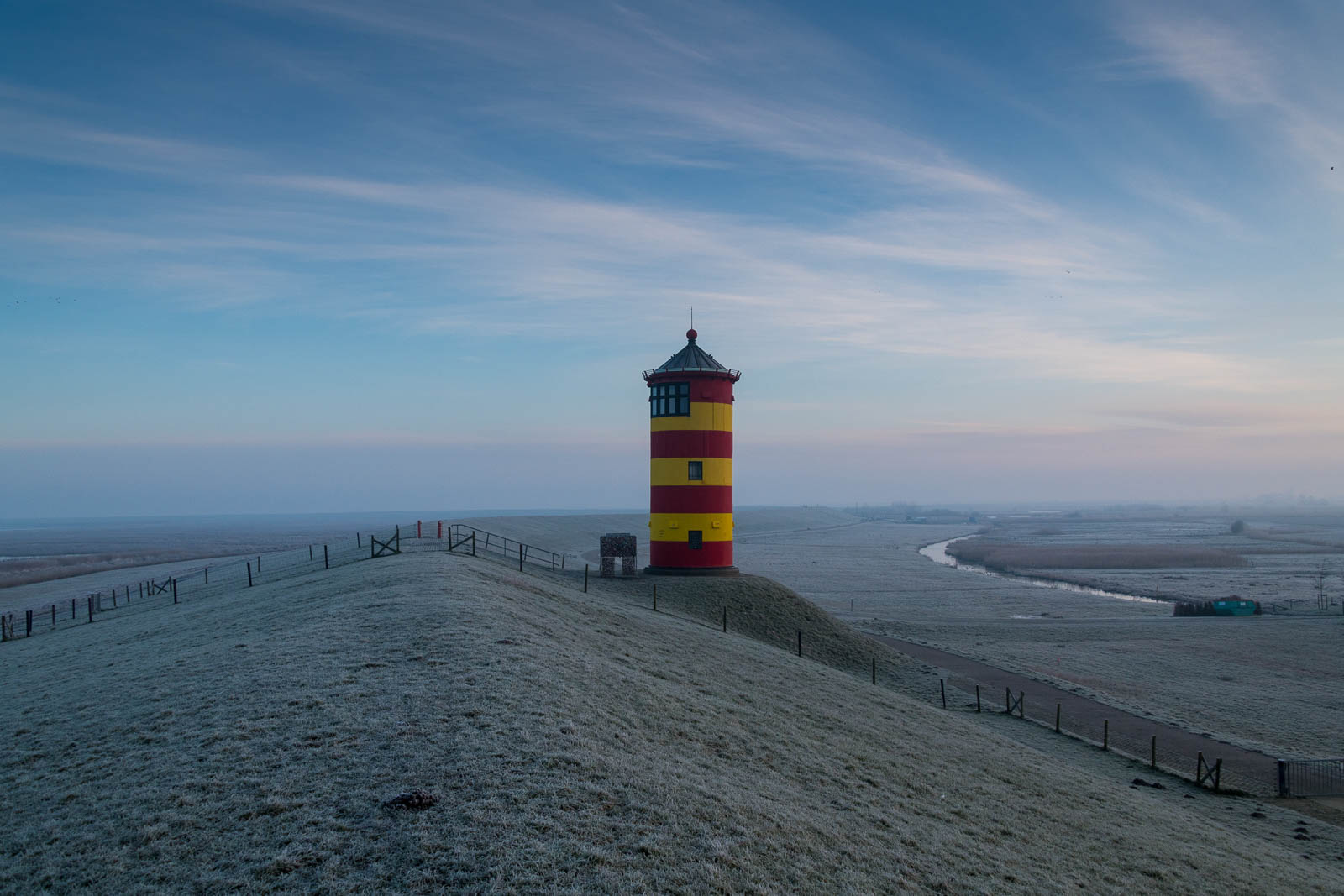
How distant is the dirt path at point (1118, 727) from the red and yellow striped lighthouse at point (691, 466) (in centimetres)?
1199

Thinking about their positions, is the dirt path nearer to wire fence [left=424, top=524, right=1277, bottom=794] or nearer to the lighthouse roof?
wire fence [left=424, top=524, right=1277, bottom=794]

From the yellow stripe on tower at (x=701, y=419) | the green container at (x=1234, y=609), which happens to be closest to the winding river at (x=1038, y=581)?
the green container at (x=1234, y=609)

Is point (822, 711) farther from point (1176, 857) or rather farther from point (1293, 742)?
point (1293, 742)

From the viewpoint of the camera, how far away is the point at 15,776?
44.1ft

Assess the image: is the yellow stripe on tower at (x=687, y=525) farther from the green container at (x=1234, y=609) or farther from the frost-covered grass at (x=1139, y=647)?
the green container at (x=1234, y=609)

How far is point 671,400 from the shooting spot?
131ft

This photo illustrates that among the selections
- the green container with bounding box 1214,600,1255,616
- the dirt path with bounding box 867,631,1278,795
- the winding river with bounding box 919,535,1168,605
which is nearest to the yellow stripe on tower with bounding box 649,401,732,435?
the dirt path with bounding box 867,631,1278,795

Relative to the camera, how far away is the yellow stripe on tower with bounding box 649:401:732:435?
39719mm

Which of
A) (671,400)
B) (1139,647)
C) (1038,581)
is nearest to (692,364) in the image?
(671,400)

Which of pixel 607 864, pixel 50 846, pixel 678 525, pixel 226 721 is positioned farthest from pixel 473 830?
pixel 678 525

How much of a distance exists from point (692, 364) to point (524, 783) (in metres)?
30.6

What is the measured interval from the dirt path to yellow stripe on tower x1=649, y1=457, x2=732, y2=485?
43.1 feet

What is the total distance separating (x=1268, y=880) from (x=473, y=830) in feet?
48.2

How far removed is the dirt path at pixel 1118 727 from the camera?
24.1 metres
